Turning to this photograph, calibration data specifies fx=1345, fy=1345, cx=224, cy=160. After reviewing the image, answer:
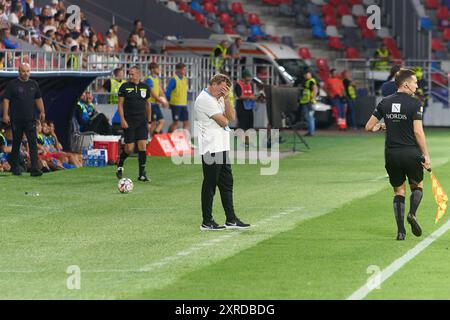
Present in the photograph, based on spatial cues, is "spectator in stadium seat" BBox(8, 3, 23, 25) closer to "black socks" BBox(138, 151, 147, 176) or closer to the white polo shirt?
"black socks" BBox(138, 151, 147, 176)

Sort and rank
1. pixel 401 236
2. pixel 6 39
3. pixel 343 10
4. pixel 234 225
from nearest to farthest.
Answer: pixel 401 236
pixel 234 225
pixel 6 39
pixel 343 10

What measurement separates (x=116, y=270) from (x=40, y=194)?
794 centimetres

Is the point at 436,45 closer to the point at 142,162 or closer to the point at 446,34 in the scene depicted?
the point at 446,34

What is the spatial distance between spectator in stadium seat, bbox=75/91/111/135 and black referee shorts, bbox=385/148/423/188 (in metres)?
13.8

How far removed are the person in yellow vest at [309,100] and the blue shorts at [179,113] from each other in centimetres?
558

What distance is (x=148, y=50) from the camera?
39.5 metres

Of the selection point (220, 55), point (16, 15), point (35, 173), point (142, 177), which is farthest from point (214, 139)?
point (220, 55)

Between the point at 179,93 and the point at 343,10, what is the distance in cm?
1817

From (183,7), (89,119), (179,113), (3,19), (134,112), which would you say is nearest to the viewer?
(134,112)

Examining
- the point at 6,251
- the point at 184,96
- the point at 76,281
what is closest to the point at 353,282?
the point at 76,281

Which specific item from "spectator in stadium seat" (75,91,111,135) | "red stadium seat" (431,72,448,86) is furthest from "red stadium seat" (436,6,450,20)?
"spectator in stadium seat" (75,91,111,135)

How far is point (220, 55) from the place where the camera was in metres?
37.9

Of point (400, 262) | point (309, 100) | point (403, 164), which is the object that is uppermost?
point (309, 100)

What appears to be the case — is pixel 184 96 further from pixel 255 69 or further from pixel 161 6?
pixel 161 6
